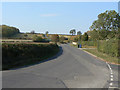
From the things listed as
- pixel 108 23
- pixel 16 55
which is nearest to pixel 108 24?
pixel 108 23

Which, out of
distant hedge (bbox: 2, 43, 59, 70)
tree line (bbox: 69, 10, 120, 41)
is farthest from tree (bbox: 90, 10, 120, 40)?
distant hedge (bbox: 2, 43, 59, 70)

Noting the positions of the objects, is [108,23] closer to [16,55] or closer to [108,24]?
[108,24]

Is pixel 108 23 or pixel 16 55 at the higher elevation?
pixel 108 23

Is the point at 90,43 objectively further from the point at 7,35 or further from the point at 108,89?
the point at 108,89

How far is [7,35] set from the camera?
127ft

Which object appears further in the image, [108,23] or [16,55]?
[108,23]

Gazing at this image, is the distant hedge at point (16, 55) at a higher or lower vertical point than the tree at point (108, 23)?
lower

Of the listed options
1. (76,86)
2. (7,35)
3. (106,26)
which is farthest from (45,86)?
(106,26)

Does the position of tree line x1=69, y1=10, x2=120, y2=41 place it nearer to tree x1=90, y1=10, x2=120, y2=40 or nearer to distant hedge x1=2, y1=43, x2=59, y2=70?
tree x1=90, y1=10, x2=120, y2=40

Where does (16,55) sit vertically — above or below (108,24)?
below

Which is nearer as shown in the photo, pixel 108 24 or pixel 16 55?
pixel 16 55

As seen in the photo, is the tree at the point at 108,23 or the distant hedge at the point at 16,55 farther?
the tree at the point at 108,23

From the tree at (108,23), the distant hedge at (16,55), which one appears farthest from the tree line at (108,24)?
the distant hedge at (16,55)

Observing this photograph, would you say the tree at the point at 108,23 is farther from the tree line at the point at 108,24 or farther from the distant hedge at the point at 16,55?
the distant hedge at the point at 16,55
